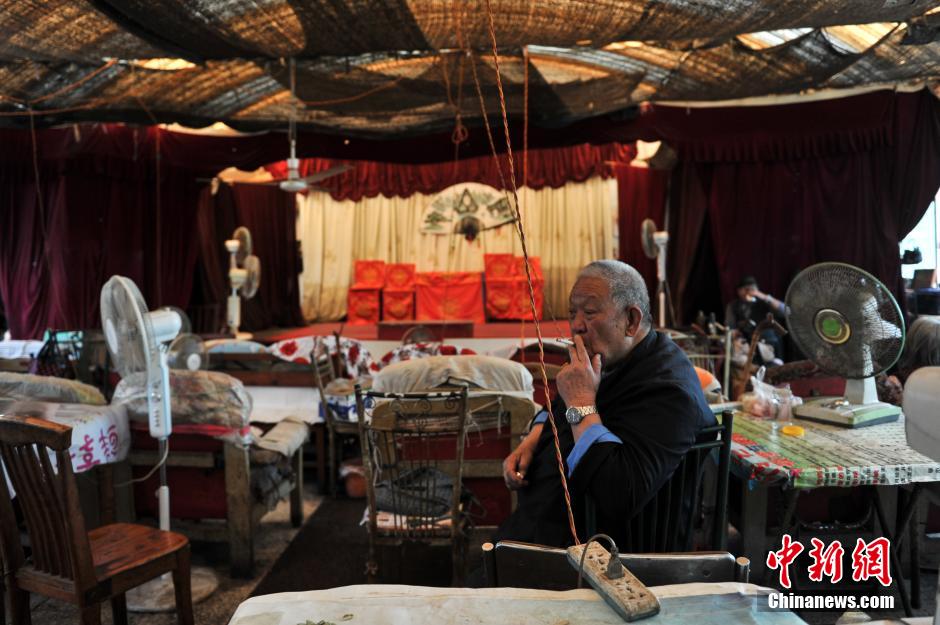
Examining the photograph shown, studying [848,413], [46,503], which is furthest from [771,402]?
[46,503]

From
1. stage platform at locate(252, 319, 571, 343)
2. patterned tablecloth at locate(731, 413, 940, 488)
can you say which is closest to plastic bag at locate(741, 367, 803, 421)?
patterned tablecloth at locate(731, 413, 940, 488)

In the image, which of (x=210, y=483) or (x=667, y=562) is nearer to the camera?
(x=667, y=562)

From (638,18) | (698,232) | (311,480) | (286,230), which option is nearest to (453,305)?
(286,230)

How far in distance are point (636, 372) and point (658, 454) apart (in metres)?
0.25

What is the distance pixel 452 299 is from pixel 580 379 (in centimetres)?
941

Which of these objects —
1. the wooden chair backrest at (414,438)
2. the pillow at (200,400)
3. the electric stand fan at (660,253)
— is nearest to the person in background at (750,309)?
the electric stand fan at (660,253)

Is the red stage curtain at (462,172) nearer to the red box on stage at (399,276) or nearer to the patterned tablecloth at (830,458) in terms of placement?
the red box on stage at (399,276)

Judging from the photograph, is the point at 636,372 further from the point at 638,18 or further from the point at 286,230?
the point at 286,230

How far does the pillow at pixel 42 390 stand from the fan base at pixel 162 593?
902 millimetres

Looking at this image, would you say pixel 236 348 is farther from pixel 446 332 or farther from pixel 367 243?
pixel 367 243

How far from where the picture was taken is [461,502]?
2.91m

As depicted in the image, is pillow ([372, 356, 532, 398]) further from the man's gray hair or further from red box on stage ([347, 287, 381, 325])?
red box on stage ([347, 287, 381, 325])

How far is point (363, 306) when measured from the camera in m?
11.2

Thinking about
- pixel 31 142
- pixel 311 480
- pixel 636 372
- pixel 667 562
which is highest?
pixel 31 142
